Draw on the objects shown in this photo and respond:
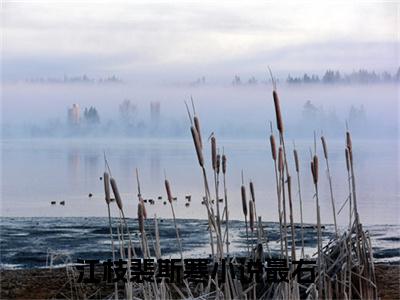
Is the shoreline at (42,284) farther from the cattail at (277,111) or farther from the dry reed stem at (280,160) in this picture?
the cattail at (277,111)

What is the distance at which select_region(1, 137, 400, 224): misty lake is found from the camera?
2.99 meters

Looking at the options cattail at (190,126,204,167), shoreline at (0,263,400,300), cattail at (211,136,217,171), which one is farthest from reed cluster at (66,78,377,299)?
shoreline at (0,263,400,300)

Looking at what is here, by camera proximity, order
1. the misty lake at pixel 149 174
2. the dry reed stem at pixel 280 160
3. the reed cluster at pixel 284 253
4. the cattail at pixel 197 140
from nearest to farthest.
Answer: the cattail at pixel 197 140 → the dry reed stem at pixel 280 160 → the reed cluster at pixel 284 253 → the misty lake at pixel 149 174

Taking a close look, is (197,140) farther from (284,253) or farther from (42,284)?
(42,284)

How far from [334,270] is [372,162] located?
0.57 m

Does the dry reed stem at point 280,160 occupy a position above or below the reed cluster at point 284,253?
above

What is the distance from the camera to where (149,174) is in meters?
3.10

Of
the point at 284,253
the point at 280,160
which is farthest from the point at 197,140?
the point at 284,253

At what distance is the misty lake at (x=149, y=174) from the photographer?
2988mm

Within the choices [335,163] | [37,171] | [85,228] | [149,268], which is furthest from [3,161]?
[335,163]

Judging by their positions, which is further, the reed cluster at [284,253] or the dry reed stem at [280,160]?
the reed cluster at [284,253]

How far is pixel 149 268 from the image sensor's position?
8.43 ft

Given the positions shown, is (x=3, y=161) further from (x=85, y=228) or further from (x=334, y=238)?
(x=334, y=238)

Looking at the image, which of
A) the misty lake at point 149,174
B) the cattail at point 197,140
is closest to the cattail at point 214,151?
the cattail at point 197,140
